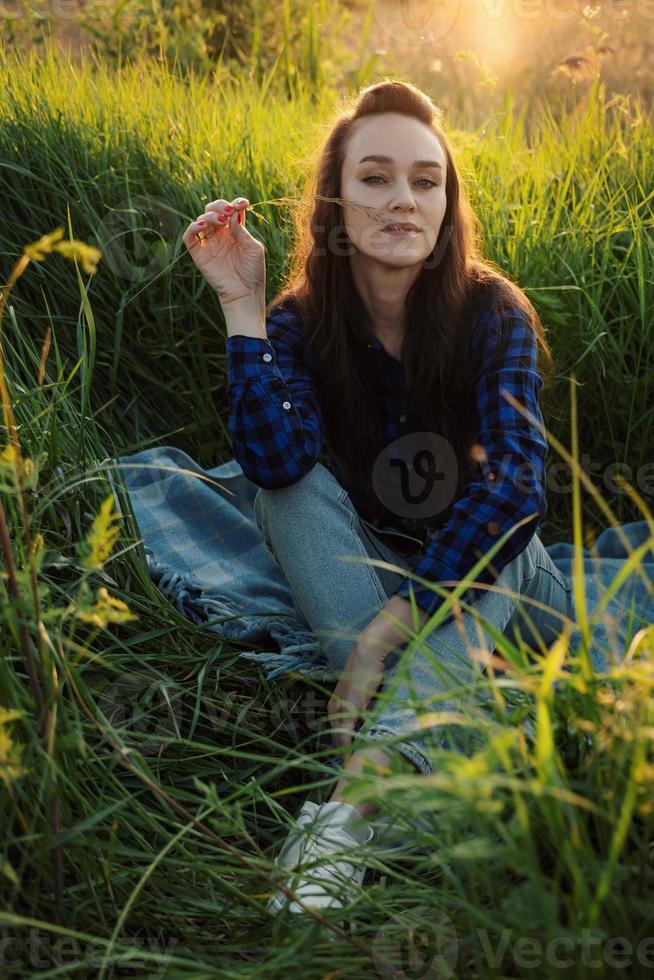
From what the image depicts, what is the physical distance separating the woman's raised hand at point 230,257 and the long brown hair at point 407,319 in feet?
0.70

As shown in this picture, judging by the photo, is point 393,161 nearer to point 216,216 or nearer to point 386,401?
point 216,216

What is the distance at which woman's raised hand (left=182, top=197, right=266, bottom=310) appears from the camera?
1.83m

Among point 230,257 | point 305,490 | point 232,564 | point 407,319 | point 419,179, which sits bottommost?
point 232,564

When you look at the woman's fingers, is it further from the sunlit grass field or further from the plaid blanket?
the plaid blanket

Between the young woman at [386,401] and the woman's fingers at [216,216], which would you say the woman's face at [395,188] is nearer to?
the young woman at [386,401]

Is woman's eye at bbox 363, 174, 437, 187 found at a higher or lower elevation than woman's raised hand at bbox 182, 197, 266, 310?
higher

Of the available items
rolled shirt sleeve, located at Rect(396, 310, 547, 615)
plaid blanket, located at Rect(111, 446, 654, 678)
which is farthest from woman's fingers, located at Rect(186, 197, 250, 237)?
rolled shirt sleeve, located at Rect(396, 310, 547, 615)

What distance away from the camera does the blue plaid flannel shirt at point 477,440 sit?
1663 mm

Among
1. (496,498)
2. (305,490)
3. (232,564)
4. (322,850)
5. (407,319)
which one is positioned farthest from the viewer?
(232,564)

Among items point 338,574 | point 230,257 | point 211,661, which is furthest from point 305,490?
point 230,257

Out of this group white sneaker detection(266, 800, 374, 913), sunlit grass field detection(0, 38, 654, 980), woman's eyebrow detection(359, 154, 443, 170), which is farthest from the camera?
woman's eyebrow detection(359, 154, 443, 170)

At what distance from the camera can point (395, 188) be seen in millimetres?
1887

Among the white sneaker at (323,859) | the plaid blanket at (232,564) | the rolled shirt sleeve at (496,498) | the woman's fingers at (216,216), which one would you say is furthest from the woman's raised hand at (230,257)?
the white sneaker at (323,859)

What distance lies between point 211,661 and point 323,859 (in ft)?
2.16
